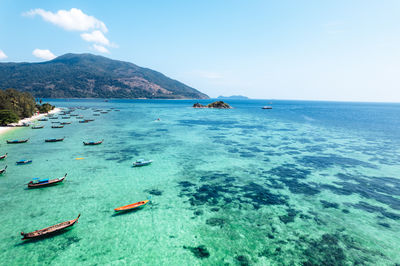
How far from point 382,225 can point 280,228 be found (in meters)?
13.7

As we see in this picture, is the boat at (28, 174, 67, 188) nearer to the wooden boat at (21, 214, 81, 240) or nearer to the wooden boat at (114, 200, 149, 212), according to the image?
the wooden boat at (21, 214, 81, 240)

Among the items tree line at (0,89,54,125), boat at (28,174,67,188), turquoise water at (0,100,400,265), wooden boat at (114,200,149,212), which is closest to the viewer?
turquoise water at (0,100,400,265)


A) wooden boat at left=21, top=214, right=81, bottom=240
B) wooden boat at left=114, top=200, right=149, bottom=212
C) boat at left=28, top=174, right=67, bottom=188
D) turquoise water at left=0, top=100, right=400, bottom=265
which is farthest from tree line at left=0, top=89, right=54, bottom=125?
wooden boat at left=114, top=200, right=149, bottom=212

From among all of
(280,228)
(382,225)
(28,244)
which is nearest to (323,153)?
(382,225)

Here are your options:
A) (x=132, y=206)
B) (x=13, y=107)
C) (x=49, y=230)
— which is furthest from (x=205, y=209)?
(x=13, y=107)

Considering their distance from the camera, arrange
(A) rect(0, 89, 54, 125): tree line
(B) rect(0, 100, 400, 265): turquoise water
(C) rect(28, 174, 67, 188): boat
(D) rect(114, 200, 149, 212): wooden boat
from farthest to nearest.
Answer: (A) rect(0, 89, 54, 125): tree line
(C) rect(28, 174, 67, 188): boat
(D) rect(114, 200, 149, 212): wooden boat
(B) rect(0, 100, 400, 265): turquoise water

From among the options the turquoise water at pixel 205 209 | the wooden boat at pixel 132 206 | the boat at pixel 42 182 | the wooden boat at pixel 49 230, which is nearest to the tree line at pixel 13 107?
the turquoise water at pixel 205 209

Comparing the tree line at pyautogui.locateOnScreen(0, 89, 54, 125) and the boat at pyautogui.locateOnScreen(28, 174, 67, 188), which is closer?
the boat at pyautogui.locateOnScreen(28, 174, 67, 188)

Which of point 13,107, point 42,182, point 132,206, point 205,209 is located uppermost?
point 13,107

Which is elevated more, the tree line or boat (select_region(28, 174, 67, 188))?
the tree line

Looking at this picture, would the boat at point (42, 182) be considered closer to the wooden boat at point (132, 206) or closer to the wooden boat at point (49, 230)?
the wooden boat at point (49, 230)

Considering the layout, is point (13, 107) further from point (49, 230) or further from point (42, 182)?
point (49, 230)

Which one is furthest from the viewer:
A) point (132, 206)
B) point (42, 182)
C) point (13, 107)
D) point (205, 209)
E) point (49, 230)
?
point (13, 107)

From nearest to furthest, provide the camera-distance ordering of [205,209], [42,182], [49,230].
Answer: [49,230] → [205,209] → [42,182]
